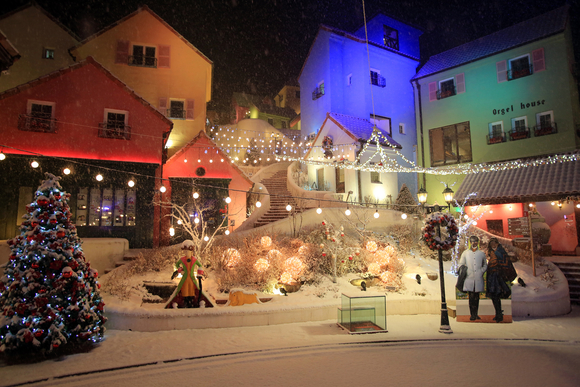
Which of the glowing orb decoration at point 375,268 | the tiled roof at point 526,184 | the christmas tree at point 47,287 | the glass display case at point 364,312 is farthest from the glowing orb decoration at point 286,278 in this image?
the tiled roof at point 526,184

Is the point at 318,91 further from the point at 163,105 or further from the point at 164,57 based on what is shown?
the point at 163,105

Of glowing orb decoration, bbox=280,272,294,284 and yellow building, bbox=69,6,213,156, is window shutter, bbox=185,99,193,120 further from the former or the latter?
glowing orb decoration, bbox=280,272,294,284

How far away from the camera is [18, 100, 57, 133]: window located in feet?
42.3

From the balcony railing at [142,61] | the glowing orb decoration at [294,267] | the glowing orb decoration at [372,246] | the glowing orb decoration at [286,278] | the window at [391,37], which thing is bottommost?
the glowing orb decoration at [286,278]

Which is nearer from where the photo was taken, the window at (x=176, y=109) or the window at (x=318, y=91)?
the window at (x=176, y=109)

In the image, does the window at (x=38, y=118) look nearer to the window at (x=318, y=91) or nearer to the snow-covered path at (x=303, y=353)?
the snow-covered path at (x=303, y=353)

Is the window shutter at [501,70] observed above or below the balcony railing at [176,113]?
above

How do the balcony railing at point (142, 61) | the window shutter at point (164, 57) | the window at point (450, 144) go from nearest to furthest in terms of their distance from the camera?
the balcony railing at point (142, 61)
the window shutter at point (164, 57)
the window at point (450, 144)

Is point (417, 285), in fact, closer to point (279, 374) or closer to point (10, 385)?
point (279, 374)

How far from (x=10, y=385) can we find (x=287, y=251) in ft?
25.1

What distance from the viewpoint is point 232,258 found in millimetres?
10367

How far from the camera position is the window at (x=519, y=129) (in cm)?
1717

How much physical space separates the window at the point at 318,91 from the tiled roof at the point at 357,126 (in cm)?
376

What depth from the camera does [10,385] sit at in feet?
16.6
